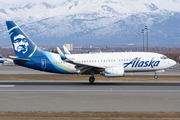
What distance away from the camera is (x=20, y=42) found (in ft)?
132

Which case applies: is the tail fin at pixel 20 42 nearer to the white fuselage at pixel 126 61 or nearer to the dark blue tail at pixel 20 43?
the dark blue tail at pixel 20 43

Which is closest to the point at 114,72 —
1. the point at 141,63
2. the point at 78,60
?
the point at 141,63

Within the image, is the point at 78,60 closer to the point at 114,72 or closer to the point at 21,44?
the point at 114,72

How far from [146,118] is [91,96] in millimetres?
9322

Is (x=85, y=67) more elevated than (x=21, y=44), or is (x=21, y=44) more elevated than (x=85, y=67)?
(x=21, y=44)

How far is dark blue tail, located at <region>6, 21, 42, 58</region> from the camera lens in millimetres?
39719

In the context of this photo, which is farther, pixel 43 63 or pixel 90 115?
pixel 43 63

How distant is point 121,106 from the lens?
2362 centimetres

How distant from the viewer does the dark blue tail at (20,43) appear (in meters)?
39.7

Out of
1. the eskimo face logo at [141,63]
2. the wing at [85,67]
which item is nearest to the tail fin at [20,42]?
the wing at [85,67]

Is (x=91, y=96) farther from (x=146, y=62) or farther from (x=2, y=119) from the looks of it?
(x=146, y=62)

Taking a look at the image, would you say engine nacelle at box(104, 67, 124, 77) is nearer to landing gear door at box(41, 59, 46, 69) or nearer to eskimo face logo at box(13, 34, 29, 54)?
landing gear door at box(41, 59, 46, 69)

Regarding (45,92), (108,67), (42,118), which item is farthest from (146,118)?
(108,67)

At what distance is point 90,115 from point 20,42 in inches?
872
